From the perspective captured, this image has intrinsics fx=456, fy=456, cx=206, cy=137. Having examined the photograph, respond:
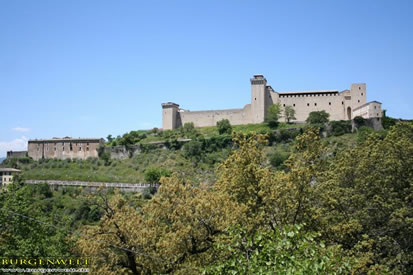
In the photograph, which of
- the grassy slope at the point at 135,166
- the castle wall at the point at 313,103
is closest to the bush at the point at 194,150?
the grassy slope at the point at 135,166

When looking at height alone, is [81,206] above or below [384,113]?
below

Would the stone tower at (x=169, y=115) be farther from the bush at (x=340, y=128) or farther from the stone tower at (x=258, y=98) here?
the bush at (x=340, y=128)

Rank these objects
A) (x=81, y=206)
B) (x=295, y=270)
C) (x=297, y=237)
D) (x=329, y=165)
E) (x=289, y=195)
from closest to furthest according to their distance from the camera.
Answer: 1. (x=295, y=270)
2. (x=297, y=237)
3. (x=289, y=195)
4. (x=329, y=165)
5. (x=81, y=206)

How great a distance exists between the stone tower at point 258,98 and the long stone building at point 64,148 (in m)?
25.0

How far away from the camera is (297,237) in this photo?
9961mm

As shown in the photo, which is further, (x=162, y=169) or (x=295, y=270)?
(x=162, y=169)

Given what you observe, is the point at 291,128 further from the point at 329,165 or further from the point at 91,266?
the point at 91,266

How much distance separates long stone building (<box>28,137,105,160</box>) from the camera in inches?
2832

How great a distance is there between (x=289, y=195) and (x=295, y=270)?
309 inches

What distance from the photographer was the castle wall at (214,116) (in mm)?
A: 75750

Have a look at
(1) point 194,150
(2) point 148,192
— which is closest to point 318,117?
(1) point 194,150

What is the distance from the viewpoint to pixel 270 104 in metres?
74.8

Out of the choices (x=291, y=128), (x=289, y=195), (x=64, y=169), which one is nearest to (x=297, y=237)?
(x=289, y=195)

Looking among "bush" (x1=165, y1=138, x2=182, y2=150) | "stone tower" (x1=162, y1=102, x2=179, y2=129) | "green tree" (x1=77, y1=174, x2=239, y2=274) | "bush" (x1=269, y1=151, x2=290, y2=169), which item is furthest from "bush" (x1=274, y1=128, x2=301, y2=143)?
"green tree" (x1=77, y1=174, x2=239, y2=274)
